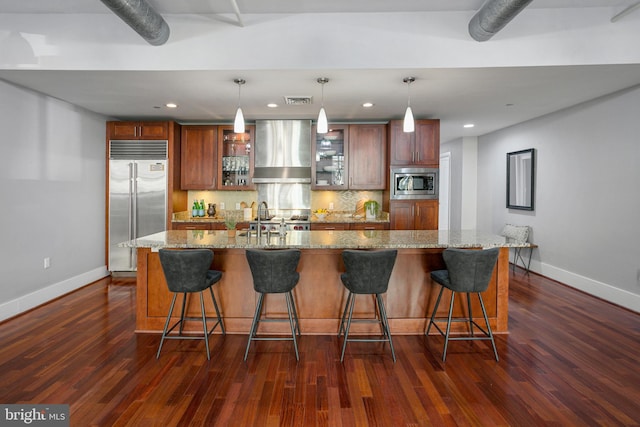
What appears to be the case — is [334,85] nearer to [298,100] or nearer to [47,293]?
[298,100]

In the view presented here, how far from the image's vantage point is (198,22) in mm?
3361

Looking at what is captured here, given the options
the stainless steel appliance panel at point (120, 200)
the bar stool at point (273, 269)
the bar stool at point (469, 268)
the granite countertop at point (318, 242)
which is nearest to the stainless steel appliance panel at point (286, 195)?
the stainless steel appliance panel at point (120, 200)

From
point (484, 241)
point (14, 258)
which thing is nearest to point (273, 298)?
point (484, 241)

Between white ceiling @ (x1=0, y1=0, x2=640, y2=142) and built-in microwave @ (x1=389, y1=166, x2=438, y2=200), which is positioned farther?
built-in microwave @ (x1=389, y1=166, x2=438, y2=200)

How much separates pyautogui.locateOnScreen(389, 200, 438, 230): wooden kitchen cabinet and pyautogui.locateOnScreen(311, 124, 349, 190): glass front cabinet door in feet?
2.95

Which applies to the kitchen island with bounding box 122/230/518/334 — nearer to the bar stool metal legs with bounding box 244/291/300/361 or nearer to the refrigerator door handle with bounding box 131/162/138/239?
the bar stool metal legs with bounding box 244/291/300/361

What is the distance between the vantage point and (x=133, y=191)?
17.8 ft

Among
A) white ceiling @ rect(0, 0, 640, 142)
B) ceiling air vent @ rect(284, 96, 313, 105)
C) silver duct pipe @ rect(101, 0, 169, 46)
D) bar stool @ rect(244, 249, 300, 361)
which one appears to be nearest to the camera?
silver duct pipe @ rect(101, 0, 169, 46)

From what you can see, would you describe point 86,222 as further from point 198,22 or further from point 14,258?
point 198,22

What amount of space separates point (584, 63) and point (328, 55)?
2.37 m

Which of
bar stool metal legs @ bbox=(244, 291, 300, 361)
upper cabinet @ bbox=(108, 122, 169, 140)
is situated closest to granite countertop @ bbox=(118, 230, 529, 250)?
bar stool metal legs @ bbox=(244, 291, 300, 361)

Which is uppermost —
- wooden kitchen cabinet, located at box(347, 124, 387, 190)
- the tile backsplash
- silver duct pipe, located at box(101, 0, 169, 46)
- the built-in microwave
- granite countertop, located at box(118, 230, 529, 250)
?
silver duct pipe, located at box(101, 0, 169, 46)

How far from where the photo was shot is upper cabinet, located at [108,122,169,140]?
5.42 meters

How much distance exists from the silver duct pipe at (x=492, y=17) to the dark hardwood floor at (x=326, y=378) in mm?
2718
